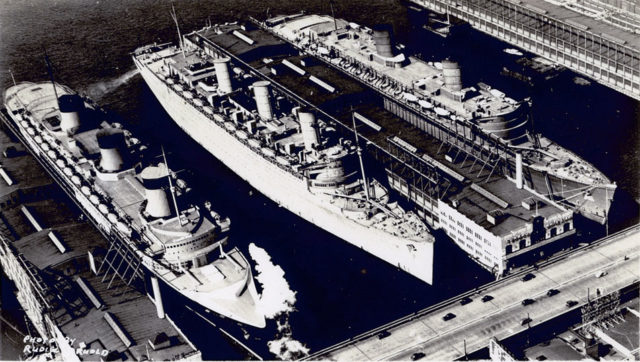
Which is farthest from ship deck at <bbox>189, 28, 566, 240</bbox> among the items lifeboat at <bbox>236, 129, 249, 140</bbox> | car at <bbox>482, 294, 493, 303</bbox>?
lifeboat at <bbox>236, 129, 249, 140</bbox>

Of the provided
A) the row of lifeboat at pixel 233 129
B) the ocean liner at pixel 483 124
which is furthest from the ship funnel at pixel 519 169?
the row of lifeboat at pixel 233 129

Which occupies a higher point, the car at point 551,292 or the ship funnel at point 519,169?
the ship funnel at point 519,169

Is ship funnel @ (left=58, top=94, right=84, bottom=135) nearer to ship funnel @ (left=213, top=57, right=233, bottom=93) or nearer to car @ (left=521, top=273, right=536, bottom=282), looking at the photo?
ship funnel @ (left=213, top=57, right=233, bottom=93)

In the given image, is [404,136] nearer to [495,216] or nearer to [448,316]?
[495,216]

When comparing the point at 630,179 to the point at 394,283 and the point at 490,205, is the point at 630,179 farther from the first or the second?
the point at 394,283

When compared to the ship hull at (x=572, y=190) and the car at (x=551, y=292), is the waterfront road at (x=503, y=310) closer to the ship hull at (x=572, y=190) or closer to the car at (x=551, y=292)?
the car at (x=551, y=292)

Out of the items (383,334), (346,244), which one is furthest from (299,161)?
(383,334)

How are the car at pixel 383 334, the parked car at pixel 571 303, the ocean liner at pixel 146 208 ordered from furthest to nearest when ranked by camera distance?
the ocean liner at pixel 146 208, the parked car at pixel 571 303, the car at pixel 383 334
